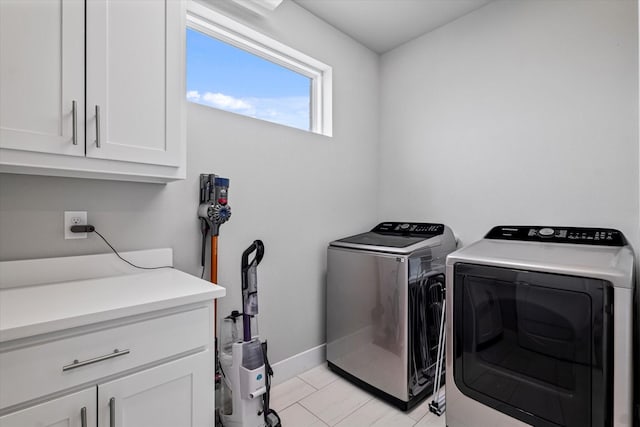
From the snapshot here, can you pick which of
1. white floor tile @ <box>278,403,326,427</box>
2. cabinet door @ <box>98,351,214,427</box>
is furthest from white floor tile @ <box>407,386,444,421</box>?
cabinet door @ <box>98,351,214,427</box>

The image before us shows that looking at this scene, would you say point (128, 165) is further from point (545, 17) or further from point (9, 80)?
point (545, 17)

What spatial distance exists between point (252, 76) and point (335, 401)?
2.21 m

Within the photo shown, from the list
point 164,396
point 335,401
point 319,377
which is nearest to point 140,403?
point 164,396

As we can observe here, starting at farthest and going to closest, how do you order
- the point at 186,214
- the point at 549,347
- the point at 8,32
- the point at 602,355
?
the point at 186,214
the point at 549,347
the point at 602,355
the point at 8,32

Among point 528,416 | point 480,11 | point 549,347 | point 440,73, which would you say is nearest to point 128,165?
point 549,347

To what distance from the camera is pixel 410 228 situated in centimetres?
240

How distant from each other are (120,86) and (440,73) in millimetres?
2209

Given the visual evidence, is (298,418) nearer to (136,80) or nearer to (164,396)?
(164,396)

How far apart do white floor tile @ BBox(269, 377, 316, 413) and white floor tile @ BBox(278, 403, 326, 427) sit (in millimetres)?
47

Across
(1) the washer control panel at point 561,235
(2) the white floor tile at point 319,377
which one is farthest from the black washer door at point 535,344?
(2) the white floor tile at point 319,377

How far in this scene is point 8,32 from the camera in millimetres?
994

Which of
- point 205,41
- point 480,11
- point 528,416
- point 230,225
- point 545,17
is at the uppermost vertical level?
point 480,11

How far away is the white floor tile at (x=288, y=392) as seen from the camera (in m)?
1.86

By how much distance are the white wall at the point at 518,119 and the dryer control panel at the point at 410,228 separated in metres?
0.15
